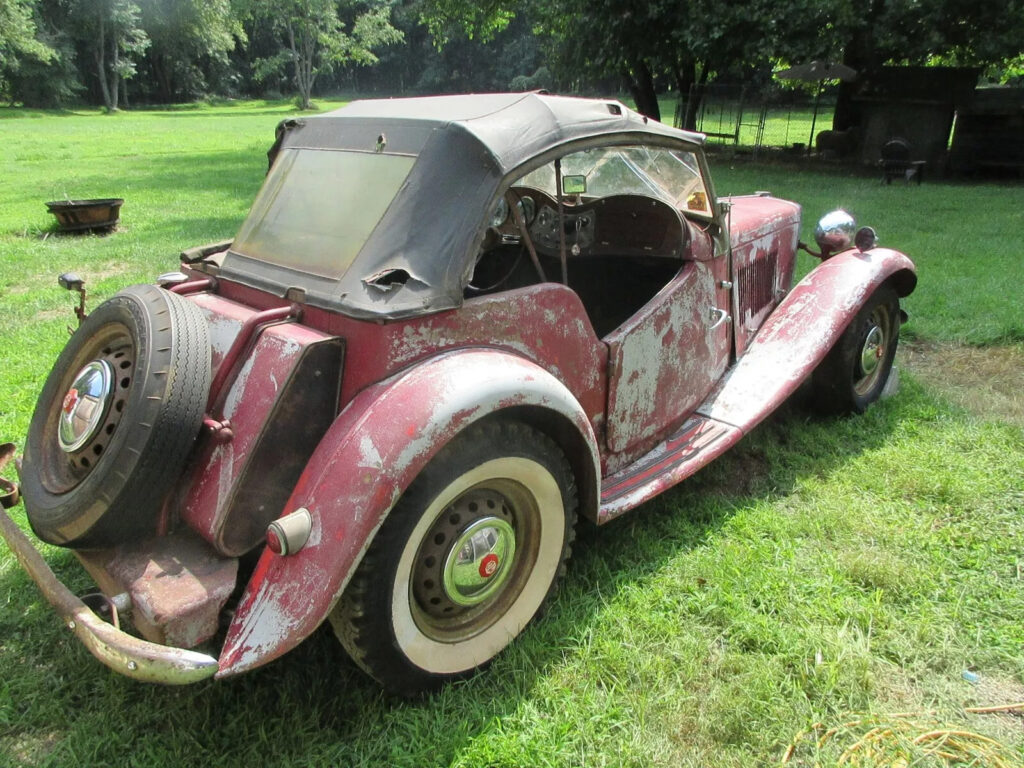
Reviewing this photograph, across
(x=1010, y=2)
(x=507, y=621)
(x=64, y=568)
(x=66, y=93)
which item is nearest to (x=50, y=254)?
(x=64, y=568)

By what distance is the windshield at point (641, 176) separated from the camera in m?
3.28

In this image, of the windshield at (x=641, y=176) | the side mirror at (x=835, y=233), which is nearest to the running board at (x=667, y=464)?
the windshield at (x=641, y=176)

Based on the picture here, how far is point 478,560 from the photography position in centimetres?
230

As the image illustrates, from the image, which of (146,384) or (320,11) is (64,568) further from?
(320,11)

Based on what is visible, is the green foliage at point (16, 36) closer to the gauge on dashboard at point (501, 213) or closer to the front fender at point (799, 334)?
the gauge on dashboard at point (501, 213)

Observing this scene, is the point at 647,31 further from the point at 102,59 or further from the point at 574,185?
the point at 102,59

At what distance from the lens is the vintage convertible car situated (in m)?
1.97

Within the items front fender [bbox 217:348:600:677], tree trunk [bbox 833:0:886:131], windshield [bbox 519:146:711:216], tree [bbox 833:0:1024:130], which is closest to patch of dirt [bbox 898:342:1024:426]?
windshield [bbox 519:146:711:216]

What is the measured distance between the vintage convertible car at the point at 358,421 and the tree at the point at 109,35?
47095 millimetres

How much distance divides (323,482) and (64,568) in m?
1.72

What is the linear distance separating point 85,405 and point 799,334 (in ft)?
10.5

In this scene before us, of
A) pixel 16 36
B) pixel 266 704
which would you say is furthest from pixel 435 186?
pixel 16 36

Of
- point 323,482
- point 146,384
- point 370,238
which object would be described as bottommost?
point 323,482

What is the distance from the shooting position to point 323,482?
6.47ft
